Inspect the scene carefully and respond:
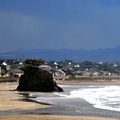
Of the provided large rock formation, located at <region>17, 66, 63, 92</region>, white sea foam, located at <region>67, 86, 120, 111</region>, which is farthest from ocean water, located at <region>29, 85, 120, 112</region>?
large rock formation, located at <region>17, 66, 63, 92</region>

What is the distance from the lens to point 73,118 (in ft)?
80.2

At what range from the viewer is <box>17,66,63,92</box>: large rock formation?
52906 millimetres

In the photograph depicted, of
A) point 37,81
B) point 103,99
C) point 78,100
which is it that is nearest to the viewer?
point 78,100

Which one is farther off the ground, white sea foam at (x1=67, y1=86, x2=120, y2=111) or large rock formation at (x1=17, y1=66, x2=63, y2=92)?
large rock formation at (x1=17, y1=66, x2=63, y2=92)

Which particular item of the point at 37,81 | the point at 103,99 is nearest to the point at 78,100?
the point at 103,99

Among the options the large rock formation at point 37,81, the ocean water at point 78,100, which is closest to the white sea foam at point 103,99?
the ocean water at point 78,100

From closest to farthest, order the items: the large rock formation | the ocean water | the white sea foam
A: the ocean water < the white sea foam < the large rock formation

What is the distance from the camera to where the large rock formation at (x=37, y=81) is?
174ft

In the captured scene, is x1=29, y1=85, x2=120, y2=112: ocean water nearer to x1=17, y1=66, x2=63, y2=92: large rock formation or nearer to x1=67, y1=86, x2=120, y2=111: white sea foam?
x1=67, y1=86, x2=120, y2=111: white sea foam

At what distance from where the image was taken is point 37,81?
53594 millimetres

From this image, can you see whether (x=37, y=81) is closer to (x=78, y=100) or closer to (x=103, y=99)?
(x=103, y=99)

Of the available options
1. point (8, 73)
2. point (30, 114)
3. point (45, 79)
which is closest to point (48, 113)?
point (30, 114)

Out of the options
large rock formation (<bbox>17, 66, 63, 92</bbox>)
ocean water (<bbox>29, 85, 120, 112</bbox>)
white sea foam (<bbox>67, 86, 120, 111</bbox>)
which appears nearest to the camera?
ocean water (<bbox>29, 85, 120, 112</bbox>)

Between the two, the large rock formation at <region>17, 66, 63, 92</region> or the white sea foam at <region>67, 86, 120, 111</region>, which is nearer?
the white sea foam at <region>67, 86, 120, 111</region>
